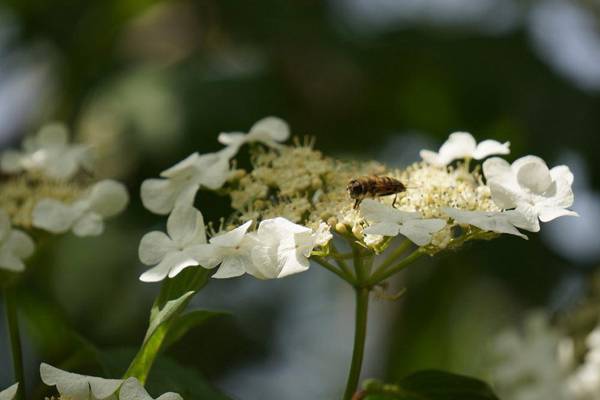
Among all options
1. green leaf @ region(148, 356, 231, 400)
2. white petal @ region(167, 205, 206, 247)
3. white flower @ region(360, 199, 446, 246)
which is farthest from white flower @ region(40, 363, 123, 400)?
white flower @ region(360, 199, 446, 246)

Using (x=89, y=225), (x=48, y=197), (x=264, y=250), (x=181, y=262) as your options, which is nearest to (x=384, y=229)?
(x=264, y=250)

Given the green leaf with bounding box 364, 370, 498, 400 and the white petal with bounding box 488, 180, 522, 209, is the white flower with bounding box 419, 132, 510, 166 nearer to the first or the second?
the white petal with bounding box 488, 180, 522, 209

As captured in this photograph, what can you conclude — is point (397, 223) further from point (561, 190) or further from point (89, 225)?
point (89, 225)

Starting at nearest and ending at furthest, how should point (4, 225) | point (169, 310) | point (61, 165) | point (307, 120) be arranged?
point (169, 310) < point (4, 225) < point (61, 165) < point (307, 120)

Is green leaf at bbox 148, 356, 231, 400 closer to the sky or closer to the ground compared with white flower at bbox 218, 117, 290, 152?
closer to the ground

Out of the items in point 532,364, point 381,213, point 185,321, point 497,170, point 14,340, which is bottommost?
point 14,340

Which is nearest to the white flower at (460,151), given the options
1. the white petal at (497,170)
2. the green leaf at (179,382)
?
the white petal at (497,170)
